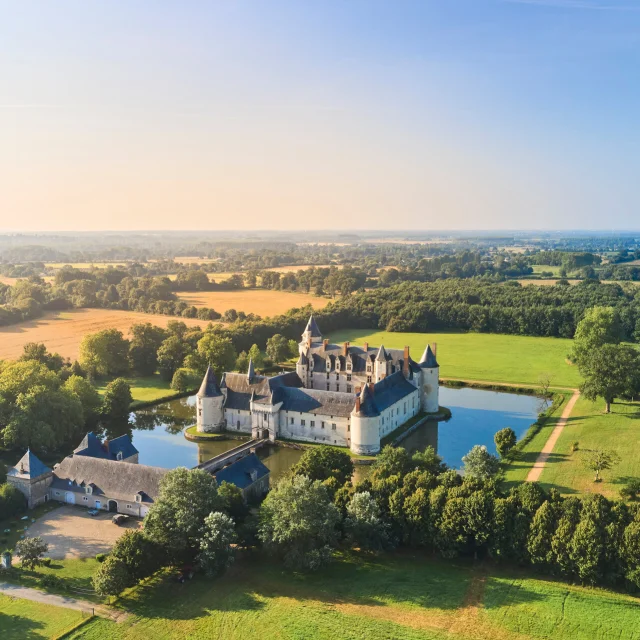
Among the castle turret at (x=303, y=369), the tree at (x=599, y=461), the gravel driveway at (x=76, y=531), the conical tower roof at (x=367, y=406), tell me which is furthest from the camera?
the castle turret at (x=303, y=369)

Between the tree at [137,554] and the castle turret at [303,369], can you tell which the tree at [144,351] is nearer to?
the castle turret at [303,369]

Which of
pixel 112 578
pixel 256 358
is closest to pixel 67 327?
pixel 256 358

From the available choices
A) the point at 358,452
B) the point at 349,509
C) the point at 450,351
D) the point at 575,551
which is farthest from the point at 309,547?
the point at 450,351

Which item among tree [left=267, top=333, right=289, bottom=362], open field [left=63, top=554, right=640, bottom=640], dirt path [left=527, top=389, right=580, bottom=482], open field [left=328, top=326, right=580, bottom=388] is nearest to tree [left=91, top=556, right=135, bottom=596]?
open field [left=63, top=554, right=640, bottom=640]

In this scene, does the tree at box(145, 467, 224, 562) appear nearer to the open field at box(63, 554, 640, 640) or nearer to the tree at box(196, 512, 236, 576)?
the tree at box(196, 512, 236, 576)

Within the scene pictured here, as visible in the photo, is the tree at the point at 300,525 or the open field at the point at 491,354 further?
the open field at the point at 491,354

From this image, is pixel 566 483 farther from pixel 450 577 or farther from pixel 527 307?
pixel 527 307

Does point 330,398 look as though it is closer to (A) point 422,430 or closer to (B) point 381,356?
(B) point 381,356

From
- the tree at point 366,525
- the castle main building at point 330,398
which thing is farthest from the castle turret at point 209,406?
the tree at point 366,525
